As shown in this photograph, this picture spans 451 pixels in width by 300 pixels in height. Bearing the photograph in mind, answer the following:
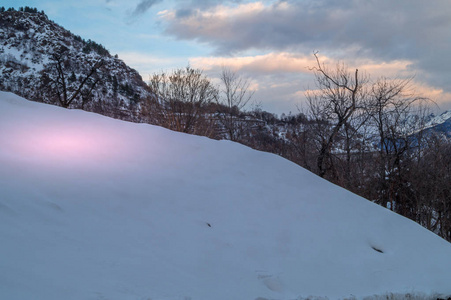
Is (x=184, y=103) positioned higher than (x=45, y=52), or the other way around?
(x=45, y=52)

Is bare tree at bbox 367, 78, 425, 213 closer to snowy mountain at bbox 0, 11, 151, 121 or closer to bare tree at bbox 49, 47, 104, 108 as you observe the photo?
bare tree at bbox 49, 47, 104, 108

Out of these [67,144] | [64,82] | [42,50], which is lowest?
[67,144]

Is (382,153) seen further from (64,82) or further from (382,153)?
(64,82)

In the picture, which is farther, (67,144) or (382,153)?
(382,153)

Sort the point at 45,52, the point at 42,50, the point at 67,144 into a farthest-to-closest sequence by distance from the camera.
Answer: the point at 42,50 < the point at 45,52 < the point at 67,144

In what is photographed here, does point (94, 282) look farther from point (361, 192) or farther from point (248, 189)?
point (361, 192)

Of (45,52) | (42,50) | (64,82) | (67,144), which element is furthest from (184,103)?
(42,50)

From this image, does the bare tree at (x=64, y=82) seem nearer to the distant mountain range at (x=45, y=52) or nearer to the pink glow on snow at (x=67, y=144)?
the pink glow on snow at (x=67, y=144)

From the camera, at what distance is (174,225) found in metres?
3.51

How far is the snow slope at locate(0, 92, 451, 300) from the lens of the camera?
2.49m

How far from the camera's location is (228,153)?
18.5ft

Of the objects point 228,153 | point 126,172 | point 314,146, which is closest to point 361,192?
point 314,146

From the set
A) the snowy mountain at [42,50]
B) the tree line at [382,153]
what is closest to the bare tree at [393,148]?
the tree line at [382,153]

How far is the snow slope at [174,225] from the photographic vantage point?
98.1 inches
